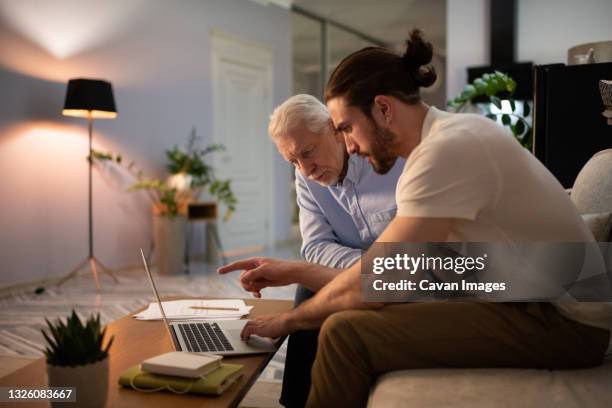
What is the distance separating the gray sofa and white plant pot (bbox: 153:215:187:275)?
414cm

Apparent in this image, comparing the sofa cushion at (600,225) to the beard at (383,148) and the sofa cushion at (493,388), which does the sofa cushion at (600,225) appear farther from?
the beard at (383,148)

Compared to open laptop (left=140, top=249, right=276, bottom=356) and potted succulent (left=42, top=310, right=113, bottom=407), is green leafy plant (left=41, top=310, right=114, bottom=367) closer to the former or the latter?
potted succulent (left=42, top=310, right=113, bottom=407)

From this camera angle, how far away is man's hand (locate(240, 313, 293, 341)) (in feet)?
4.51

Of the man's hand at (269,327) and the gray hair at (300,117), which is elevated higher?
the gray hair at (300,117)

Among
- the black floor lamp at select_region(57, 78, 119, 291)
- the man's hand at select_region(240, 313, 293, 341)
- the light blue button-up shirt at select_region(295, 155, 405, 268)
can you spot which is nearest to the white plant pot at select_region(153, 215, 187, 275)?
the black floor lamp at select_region(57, 78, 119, 291)

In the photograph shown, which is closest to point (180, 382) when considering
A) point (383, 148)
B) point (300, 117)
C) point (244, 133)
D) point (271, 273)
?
point (271, 273)

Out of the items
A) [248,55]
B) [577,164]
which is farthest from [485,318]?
[248,55]

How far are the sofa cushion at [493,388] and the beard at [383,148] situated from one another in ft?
1.60

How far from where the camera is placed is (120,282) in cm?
464

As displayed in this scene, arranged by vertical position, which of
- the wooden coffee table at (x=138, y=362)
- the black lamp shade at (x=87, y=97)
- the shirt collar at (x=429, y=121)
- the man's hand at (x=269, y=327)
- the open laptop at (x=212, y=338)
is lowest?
the wooden coffee table at (x=138, y=362)

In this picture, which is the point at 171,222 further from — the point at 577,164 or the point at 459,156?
the point at 459,156

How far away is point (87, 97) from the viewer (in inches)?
171

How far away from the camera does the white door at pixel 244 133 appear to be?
20.9ft

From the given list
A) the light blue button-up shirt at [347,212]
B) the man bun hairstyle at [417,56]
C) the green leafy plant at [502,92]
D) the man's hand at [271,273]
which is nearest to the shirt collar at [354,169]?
the light blue button-up shirt at [347,212]
